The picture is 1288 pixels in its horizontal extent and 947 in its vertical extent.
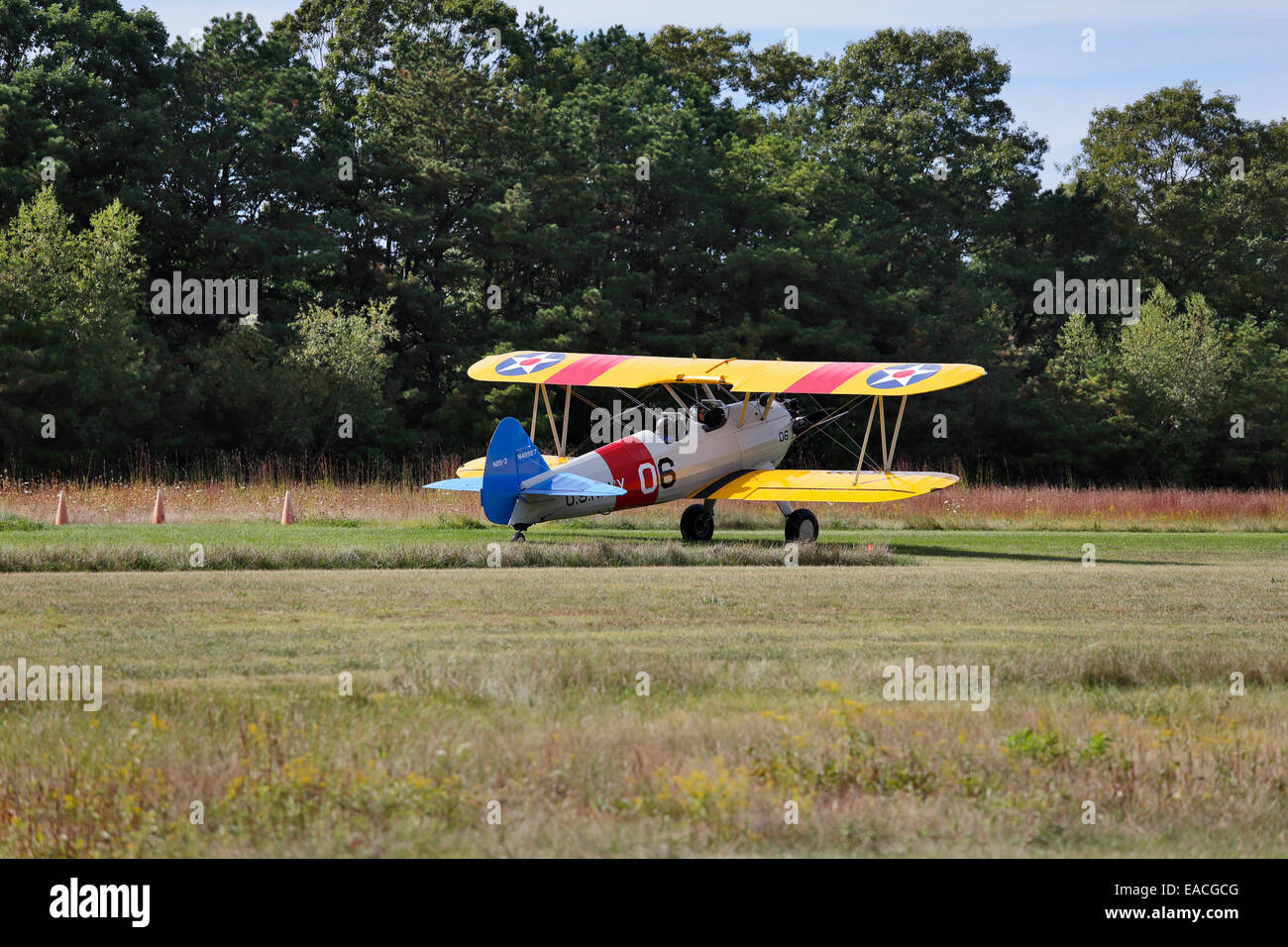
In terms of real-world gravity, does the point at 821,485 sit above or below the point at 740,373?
below

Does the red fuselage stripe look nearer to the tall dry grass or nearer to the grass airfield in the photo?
the tall dry grass

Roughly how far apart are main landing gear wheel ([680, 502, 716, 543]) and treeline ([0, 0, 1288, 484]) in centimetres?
2195

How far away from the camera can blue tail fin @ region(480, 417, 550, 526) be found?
72.8 ft

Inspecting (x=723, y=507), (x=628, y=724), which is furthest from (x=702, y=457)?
(x=628, y=724)

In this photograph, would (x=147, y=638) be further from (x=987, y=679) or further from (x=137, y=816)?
(x=987, y=679)

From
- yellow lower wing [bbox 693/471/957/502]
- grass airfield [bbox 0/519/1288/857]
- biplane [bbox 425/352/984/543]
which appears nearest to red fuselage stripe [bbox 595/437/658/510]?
biplane [bbox 425/352/984/543]

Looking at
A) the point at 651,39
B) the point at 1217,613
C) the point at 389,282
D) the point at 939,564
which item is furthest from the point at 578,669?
the point at 651,39

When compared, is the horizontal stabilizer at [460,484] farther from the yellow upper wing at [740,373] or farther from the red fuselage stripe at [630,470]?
the yellow upper wing at [740,373]

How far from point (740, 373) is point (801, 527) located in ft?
9.51

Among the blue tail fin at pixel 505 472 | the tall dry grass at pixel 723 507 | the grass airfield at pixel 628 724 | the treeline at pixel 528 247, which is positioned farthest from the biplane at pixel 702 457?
the treeline at pixel 528 247

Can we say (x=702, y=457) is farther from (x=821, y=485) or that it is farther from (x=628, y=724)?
(x=628, y=724)

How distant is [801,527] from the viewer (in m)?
25.5
